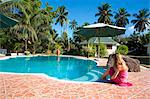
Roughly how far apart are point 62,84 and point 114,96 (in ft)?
6.50

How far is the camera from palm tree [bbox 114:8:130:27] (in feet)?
182

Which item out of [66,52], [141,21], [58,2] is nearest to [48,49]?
[66,52]

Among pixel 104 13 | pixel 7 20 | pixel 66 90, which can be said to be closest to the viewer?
pixel 66 90

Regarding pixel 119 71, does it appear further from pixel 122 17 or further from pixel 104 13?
pixel 122 17

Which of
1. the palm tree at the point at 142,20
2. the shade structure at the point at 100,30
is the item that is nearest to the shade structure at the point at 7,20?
the shade structure at the point at 100,30

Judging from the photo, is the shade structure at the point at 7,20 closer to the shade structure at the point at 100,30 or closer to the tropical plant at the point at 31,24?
the shade structure at the point at 100,30

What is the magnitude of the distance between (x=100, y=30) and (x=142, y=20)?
38044mm

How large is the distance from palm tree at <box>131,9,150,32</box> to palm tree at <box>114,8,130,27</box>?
3.21m

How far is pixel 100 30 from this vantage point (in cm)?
1642

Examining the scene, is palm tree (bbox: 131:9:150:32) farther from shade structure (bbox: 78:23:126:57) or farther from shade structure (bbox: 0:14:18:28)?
shade structure (bbox: 0:14:18:28)

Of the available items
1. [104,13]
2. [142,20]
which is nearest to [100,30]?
[104,13]

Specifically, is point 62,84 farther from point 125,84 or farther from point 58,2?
point 58,2

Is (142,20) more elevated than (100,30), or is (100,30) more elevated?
(142,20)

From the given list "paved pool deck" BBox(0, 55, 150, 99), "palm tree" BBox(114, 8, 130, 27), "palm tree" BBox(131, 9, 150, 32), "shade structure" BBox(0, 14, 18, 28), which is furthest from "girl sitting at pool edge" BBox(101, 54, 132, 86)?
"palm tree" BBox(114, 8, 130, 27)
